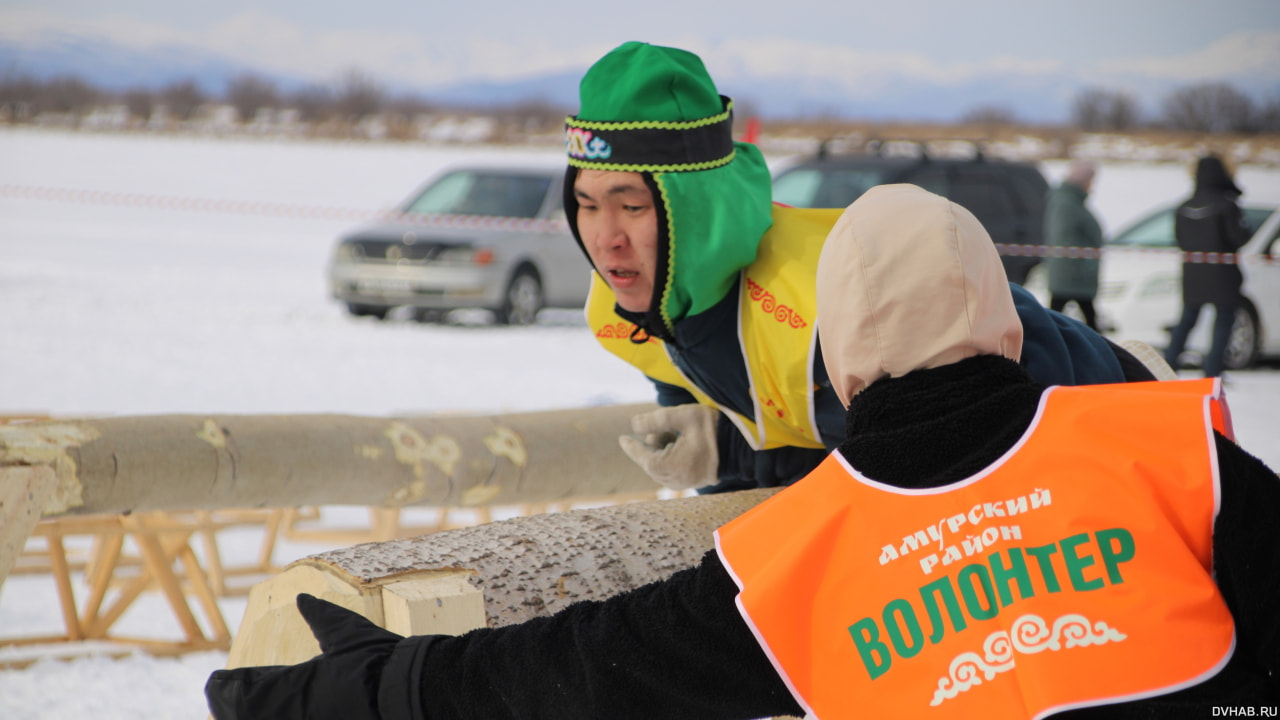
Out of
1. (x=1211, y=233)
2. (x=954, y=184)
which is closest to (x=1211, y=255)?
(x=1211, y=233)

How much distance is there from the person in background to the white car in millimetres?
143

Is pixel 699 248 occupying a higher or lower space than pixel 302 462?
higher

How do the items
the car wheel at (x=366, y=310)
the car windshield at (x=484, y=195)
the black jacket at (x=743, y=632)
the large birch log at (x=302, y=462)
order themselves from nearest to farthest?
the black jacket at (x=743, y=632) → the large birch log at (x=302, y=462) → the car wheel at (x=366, y=310) → the car windshield at (x=484, y=195)

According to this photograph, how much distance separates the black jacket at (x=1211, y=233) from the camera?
25.5ft

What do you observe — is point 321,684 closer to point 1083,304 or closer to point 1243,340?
point 1083,304

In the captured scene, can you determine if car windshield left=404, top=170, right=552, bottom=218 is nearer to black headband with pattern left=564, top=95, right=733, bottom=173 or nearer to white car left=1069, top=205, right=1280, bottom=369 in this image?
white car left=1069, top=205, right=1280, bottom=369

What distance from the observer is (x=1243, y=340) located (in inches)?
342

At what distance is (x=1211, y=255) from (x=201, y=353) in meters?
7.14

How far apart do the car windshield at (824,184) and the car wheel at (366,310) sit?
12.4ft

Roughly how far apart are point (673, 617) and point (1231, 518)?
22.2 inches

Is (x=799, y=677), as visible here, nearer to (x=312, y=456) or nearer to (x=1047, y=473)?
(x=1047, y=473)

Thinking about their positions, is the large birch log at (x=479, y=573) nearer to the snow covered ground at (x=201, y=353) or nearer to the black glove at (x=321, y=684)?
the black glove at (x=321, y=684)

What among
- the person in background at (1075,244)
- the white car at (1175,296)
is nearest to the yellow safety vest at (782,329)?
the person in background at (1075,244)

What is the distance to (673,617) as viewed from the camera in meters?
1.29
